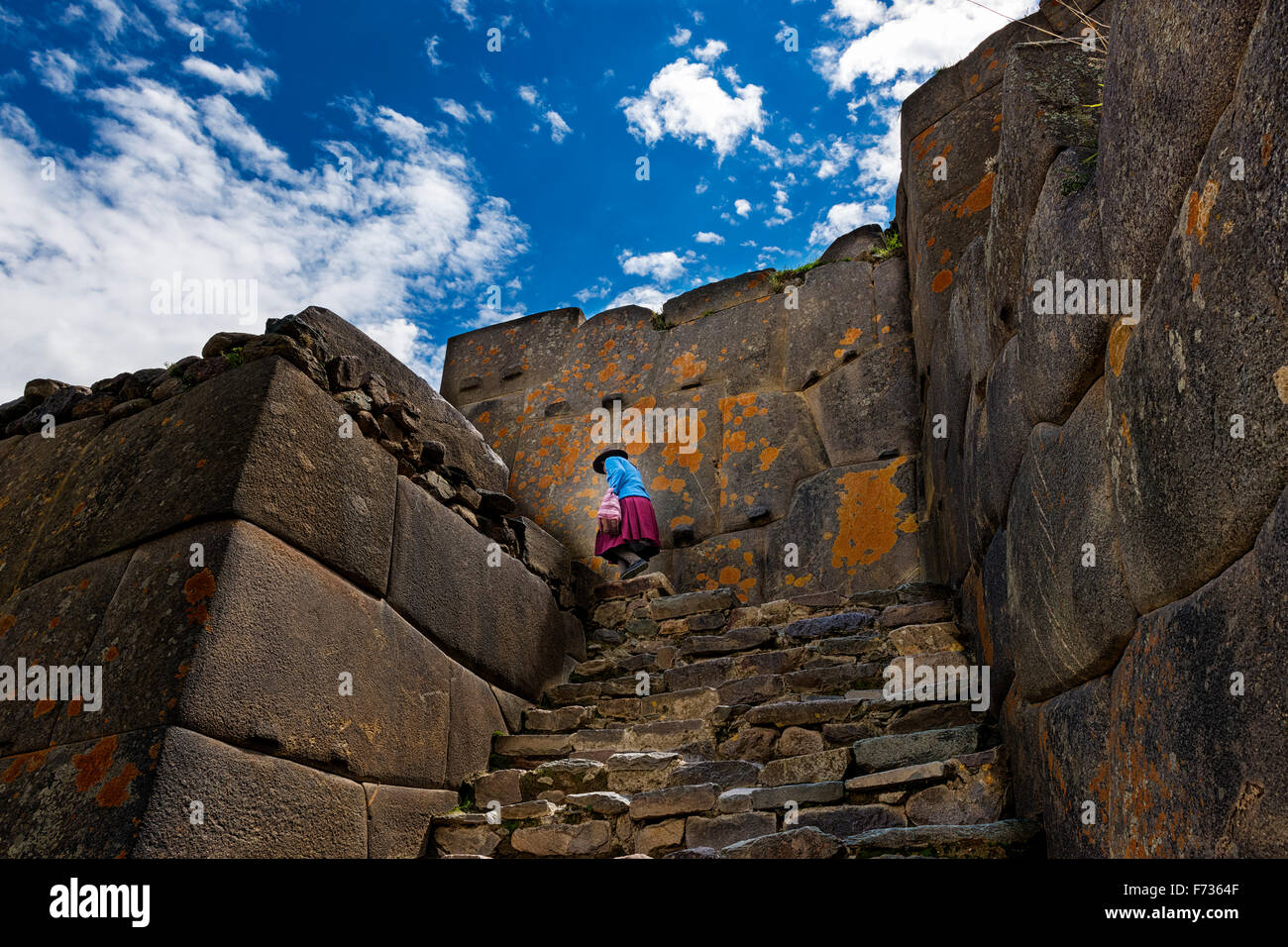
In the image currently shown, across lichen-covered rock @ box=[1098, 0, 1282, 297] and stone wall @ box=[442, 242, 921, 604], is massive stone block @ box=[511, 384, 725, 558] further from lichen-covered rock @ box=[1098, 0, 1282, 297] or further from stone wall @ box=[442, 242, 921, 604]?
lichen-covered rock @ box=[1098, 0, 1282, 297]

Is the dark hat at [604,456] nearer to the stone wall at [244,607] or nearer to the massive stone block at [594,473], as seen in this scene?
the massive stone block at [594,473]

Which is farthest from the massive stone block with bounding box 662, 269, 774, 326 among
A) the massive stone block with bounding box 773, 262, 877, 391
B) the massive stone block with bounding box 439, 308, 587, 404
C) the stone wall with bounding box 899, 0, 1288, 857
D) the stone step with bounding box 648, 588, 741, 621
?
the stone wall with bounding box 899, 0, 1288, 857

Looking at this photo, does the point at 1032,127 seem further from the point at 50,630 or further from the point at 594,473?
the point at 594,473

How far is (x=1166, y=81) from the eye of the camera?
139 cm

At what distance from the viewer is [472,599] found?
383 cm

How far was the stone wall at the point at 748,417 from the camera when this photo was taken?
5.41 metres

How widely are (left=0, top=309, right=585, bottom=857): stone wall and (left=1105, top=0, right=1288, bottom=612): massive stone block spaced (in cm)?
219

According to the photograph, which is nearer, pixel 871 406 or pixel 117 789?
pixel 117 789

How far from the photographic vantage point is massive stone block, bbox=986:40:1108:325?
2.16 meters

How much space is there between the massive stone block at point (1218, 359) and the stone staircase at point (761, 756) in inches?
45.6

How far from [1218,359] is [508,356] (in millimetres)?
6654

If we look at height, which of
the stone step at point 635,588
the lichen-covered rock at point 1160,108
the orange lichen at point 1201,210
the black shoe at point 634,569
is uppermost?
the lichen-covered rock at point 1160,108

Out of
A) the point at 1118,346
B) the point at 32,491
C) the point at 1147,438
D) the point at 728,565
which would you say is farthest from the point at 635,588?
the point at 1147,438

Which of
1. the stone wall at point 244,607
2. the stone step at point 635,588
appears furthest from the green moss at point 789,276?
the stone wall at point 244,607
